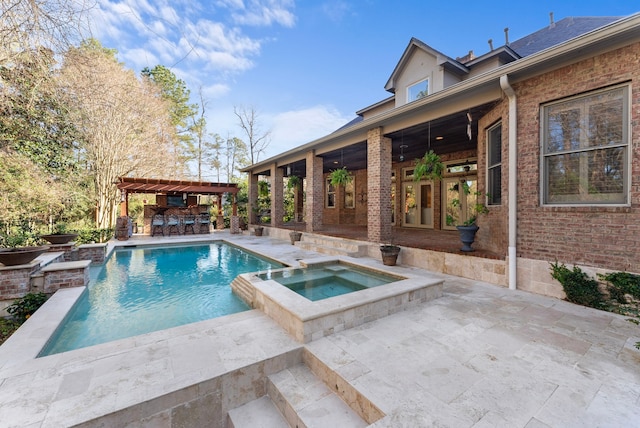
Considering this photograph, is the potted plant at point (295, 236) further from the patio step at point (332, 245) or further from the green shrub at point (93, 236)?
the green shrub at point (93, 236)

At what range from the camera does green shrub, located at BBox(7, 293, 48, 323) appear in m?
4.14

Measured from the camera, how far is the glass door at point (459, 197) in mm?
9159

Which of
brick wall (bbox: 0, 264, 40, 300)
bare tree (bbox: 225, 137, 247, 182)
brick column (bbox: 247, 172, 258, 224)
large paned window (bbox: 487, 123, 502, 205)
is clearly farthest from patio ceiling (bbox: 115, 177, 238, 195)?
large paned window (bbox: 487, 123, 502, 205)

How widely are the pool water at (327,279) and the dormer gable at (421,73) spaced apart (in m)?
6.86

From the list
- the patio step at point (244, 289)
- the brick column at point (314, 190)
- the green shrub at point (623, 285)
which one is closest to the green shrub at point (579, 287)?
the green shrub at point (623, 285)

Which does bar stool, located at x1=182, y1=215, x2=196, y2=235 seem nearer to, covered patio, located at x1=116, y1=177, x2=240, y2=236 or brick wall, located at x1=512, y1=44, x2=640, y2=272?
covered patio, located at x1=116, y1=177, x2=240, y2=236

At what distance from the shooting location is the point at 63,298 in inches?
170

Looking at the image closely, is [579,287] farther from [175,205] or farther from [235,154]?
[235,154]

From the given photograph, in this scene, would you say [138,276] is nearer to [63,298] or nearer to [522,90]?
[63,298]

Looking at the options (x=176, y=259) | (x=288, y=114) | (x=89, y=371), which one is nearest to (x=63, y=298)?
(x=89, y=371)

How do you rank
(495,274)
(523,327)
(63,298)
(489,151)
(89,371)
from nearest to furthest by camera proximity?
(89,371) → (523,327) → (63,298) → (495,274) → (489,151)

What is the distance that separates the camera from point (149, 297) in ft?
16.6

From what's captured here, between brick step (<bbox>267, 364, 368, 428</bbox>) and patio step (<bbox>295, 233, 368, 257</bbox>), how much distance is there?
5.01 meters

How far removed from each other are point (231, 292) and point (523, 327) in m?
4.60
